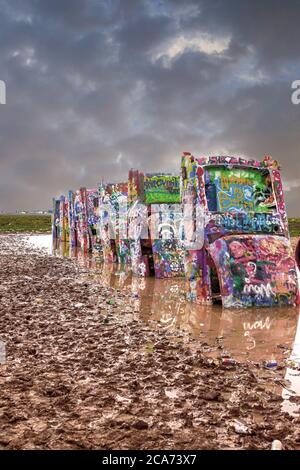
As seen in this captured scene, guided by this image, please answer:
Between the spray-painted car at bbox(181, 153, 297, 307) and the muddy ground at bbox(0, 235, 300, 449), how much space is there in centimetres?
308

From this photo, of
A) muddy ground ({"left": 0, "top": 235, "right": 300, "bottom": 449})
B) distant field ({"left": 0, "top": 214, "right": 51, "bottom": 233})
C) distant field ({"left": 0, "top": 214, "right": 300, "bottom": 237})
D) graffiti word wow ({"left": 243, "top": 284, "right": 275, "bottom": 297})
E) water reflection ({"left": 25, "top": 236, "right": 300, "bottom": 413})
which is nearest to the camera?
muddy ground ({"left": 0, "top": 235, "right": 300, "bottom": 449})

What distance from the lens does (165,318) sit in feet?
32.8

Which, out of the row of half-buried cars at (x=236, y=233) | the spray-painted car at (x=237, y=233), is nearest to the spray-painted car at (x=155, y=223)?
the row of half-buried cars at (x=236, y=233)

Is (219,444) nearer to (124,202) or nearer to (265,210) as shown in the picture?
(265,210)

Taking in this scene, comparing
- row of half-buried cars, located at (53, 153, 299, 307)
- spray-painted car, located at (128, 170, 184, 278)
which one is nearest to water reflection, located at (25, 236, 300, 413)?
row of half-buried cars, located at (53, 153, 299, 307)

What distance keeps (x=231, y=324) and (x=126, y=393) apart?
4.54m

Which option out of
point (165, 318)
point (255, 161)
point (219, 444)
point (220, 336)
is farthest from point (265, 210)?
point (219, 444)

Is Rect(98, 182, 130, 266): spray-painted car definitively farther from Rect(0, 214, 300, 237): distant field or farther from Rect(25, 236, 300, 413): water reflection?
Rect(0, 214, 300, 237): distant field

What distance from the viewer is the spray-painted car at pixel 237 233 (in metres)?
10.8

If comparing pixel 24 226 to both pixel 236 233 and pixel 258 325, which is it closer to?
pixel 236 233

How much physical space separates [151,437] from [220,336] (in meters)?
4.40

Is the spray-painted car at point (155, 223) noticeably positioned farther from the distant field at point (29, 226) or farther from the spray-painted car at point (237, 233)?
the distant field at point (29, 226)

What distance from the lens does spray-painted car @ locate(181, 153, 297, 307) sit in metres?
10.8

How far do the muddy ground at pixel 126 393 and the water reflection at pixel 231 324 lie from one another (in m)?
0.38
